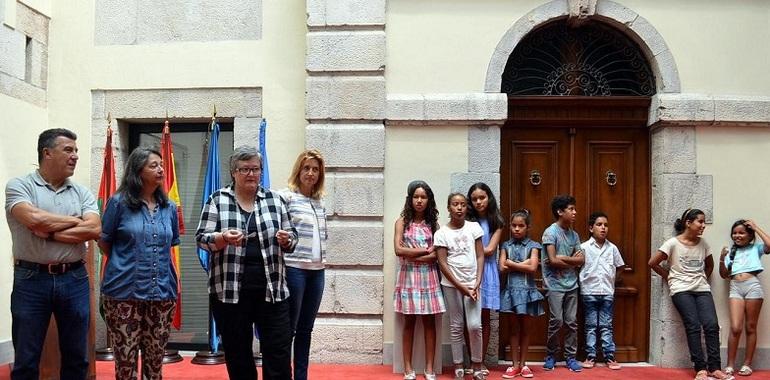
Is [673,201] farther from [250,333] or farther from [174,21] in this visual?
[174,21]

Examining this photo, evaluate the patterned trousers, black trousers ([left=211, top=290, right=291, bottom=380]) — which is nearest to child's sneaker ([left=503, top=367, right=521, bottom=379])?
black trousers ([left=211, top=290, right=291, bottom=380])

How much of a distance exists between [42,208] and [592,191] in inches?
199

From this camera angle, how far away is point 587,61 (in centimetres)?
730

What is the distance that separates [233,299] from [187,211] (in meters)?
3.77

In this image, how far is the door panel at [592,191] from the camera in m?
7.18

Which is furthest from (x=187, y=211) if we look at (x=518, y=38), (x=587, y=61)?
(x=587, y=61)

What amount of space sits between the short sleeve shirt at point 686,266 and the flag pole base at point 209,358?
4363 millimetres

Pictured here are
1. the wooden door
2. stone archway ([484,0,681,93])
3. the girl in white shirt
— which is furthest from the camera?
the wooden door

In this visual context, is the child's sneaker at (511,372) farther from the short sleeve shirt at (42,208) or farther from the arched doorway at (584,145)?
the short sleeve shirt at (42,208)

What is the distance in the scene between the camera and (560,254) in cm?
674

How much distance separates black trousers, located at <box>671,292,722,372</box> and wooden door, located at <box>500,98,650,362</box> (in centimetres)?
56

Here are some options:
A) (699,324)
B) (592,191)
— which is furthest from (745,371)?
(592,191)

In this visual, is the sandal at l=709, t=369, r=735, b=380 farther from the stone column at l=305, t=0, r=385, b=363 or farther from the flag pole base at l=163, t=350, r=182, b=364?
the flag pole base at l=163, t=350, r=182, b=364

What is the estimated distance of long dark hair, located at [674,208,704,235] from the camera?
21.6 feet
